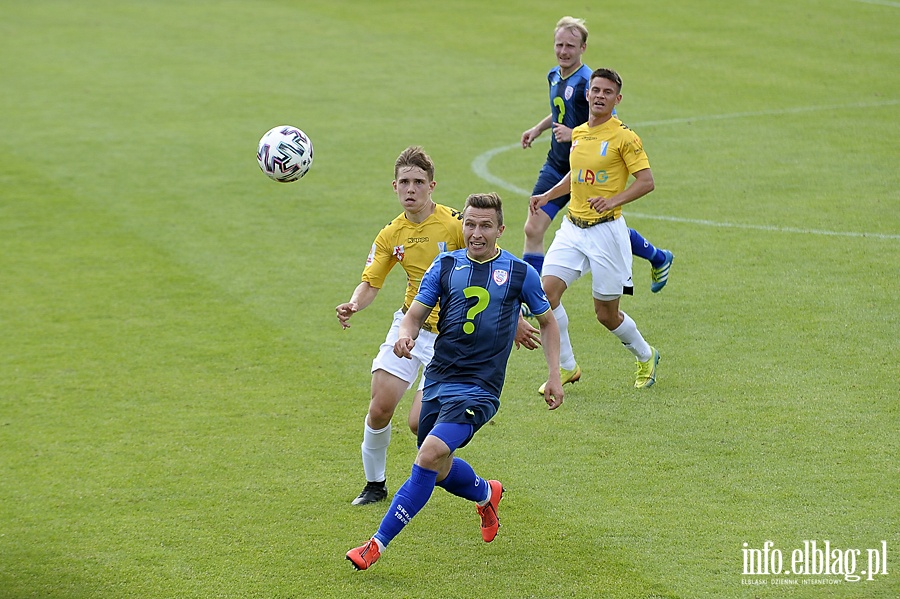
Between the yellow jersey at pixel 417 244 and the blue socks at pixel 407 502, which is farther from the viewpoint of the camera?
the yellow jersey at pixel 417 244

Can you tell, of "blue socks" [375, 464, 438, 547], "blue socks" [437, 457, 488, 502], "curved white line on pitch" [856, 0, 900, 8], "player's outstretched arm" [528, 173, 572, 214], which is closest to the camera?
"blue socks" [375, 464, 438, 547]

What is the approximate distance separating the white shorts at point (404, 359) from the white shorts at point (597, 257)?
2.05 meters

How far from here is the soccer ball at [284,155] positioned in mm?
8680

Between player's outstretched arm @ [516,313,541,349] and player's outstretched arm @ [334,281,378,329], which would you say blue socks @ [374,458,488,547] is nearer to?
player's outstretched arm @ [516,313,541,349]

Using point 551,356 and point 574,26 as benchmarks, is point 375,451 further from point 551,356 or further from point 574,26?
point 574,26

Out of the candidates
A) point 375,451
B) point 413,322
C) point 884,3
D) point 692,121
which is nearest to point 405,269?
point 413,322

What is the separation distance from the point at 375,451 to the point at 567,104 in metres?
4.21

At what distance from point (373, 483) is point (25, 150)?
1210 centimetres

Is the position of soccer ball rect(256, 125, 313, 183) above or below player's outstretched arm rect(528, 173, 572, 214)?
above

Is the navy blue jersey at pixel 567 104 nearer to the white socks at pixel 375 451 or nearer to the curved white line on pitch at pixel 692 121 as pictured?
the curved white line on pitch at pixel 692 121

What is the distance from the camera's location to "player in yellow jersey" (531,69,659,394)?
29.3 feet

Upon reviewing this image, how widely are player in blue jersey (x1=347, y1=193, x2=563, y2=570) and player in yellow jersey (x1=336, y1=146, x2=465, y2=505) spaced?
0.53 metres

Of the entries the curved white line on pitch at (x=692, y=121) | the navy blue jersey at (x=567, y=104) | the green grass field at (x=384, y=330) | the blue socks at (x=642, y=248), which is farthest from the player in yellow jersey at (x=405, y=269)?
the curved white line on pitch at (x=692, y=121)

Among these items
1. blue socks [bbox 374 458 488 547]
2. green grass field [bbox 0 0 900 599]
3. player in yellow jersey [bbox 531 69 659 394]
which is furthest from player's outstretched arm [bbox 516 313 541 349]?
player in yellow jersey [bbox 531 69 659 394]
